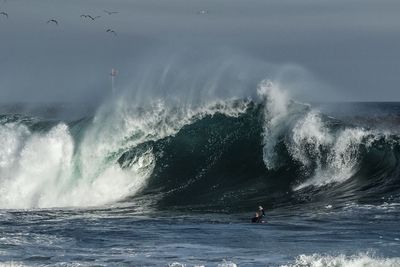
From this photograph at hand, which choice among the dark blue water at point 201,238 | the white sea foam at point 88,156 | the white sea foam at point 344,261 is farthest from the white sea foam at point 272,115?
the white sea foam at point 344,261

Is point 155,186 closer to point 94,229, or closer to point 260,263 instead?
point 94,229

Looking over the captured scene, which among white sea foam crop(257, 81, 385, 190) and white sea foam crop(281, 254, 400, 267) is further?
white sea foam crop(257, 81, 385, 190)

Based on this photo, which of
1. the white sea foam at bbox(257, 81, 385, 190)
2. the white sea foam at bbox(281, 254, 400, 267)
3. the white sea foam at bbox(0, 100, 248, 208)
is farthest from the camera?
the white sea foam at bbox(0, 100, 248, 208)

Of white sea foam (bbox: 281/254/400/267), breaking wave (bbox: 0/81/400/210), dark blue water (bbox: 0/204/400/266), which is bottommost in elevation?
white sea foam (bbox: 281/254/400/267)

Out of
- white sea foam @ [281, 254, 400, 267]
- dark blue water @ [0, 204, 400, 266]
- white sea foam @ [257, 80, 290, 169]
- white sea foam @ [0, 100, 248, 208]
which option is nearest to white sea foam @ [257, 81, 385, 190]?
white sea foam @ [257, 80, 290, 169]

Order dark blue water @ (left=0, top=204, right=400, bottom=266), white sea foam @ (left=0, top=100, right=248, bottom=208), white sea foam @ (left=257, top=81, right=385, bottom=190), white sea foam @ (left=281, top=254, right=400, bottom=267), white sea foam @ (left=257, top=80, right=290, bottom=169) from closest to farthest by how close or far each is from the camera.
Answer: white sea foam @ (left=281, top=254, right=400, bottom=267)
dark blue water @ (left=0, top=204, right=400, bottom=266)
white sea foam @ (left=257, top=81, right=385, bottom=190)
white sea foam @ (left=0, top=100, right=248, bottom=208)
white sea foam @ (left=257, top=80, right=290, bottom=169)

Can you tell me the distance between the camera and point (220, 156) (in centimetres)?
3250

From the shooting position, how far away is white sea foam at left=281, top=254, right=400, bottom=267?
16984 millimetres

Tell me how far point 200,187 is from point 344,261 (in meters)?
13.6

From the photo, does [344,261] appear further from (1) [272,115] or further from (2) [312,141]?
(1) [272,115]

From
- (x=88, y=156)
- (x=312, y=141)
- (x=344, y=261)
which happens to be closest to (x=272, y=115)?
(x=312, y=141)

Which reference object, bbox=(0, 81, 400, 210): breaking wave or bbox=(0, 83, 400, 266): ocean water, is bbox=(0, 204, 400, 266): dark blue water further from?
bbox=(0, 81, 400, 210): breaking wave

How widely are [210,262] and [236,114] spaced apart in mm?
17142

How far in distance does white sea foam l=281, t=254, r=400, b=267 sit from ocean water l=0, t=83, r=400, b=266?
42mm
